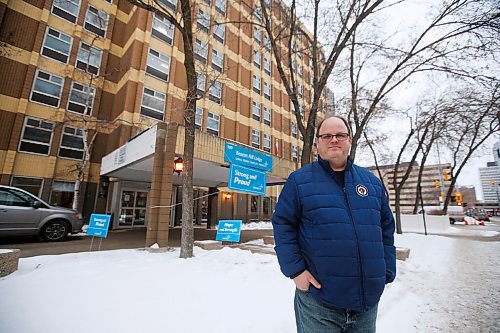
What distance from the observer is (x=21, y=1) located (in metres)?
15.0

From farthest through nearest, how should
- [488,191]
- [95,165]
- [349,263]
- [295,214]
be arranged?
[488,191], [95,165], [295,214], [349,263]

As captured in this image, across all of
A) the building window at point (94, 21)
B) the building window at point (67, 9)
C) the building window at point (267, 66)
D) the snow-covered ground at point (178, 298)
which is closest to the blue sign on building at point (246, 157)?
the snow-covered ground at point (178, 298)

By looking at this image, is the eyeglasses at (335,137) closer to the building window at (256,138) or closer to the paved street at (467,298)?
the paved street at (467,298)

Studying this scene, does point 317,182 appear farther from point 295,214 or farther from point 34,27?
point 34,27

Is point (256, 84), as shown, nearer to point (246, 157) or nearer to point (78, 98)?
point (78, 98)

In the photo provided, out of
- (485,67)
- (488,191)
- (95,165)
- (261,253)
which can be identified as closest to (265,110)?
(95,165)

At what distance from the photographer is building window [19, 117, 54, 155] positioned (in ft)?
47.4

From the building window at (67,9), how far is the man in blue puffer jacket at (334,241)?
22188 mm

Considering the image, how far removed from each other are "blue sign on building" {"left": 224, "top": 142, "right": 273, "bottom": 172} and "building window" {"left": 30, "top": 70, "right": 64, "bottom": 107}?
14529 mm

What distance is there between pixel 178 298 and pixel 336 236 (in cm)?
305

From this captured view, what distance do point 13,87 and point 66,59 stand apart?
3.63 meters

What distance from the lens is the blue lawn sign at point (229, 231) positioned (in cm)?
825

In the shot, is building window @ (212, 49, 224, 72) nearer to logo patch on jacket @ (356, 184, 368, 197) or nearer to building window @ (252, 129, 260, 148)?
building window @ (252, 129, 260, 148)

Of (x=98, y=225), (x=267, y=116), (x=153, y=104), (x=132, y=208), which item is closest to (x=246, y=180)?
(x=98, y=225)
